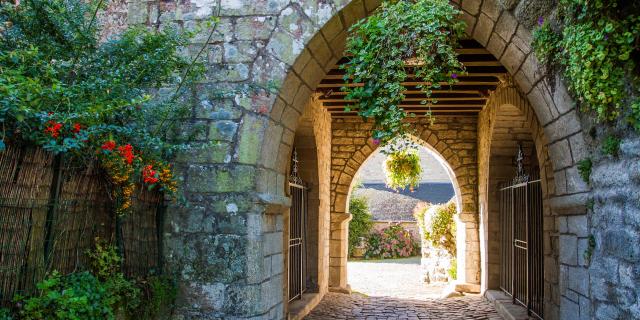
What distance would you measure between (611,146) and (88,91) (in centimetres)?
261

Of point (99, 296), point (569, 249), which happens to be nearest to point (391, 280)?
point (569, 249)

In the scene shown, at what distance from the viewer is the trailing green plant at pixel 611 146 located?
2713 millimetres

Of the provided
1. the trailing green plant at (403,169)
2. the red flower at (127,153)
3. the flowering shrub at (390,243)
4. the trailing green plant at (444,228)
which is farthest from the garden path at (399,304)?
the flowering shrub at (390,243)

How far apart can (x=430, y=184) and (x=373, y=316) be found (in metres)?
19.8

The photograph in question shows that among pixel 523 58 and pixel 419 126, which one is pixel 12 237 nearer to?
pixel 523 58

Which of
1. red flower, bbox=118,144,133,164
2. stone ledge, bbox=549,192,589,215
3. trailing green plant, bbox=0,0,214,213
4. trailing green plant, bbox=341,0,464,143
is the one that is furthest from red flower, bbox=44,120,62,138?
stone ledge, bbox=549,192,589,215

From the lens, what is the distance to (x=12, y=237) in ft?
8.00

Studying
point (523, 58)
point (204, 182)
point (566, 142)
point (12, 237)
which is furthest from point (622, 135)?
point (12, 237)

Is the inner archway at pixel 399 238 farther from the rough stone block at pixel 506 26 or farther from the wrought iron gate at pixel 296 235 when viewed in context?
the wrought iron gate at pixel 296 235

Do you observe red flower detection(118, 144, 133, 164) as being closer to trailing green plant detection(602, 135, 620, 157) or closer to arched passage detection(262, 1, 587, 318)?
arched passage detection(262, 1, 587, 318)

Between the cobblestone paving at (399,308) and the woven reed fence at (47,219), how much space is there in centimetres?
399

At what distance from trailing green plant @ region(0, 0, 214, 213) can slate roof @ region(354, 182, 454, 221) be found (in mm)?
17371

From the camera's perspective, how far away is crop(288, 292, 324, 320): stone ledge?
20.6 feet

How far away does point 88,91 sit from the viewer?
287 cm
